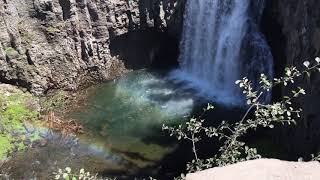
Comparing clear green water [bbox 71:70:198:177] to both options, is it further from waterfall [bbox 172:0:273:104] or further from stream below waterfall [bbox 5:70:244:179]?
waterfall [bbox 172:0:273:104]

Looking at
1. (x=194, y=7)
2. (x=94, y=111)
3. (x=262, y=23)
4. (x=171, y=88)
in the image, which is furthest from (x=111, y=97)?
(x=262, y=23)

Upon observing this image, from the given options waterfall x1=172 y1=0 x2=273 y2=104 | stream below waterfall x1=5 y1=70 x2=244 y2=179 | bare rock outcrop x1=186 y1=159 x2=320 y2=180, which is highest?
bare rock outcrop x1=186 y1=159 x2=320 y2=180

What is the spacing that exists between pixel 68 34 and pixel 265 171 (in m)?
19.0

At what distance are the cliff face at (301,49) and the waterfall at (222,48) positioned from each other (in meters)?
1.14

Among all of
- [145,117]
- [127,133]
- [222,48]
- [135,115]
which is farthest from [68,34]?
[222,48]

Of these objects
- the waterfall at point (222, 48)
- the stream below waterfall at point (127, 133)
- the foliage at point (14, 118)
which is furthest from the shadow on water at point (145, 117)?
the foliage at point (14, 118)

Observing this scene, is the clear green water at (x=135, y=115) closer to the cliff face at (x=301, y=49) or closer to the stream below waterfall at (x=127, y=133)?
the stream below waterfall at (x=127, y=133)

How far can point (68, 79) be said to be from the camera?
77.7ft

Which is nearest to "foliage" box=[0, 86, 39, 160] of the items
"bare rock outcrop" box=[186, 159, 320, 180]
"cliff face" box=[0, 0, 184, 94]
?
"cliff face" box=[0, 0, 184, 94]

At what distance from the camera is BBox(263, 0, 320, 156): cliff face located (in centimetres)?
1578

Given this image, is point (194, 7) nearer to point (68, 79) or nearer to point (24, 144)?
point (68, 79)

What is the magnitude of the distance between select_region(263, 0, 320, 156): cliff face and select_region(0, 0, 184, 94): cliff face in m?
6.23

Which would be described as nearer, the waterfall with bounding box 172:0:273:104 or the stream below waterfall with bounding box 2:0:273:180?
the stream below waterfall with bounding box 2:0:273:180

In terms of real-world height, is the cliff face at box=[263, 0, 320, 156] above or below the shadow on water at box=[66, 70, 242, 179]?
above
